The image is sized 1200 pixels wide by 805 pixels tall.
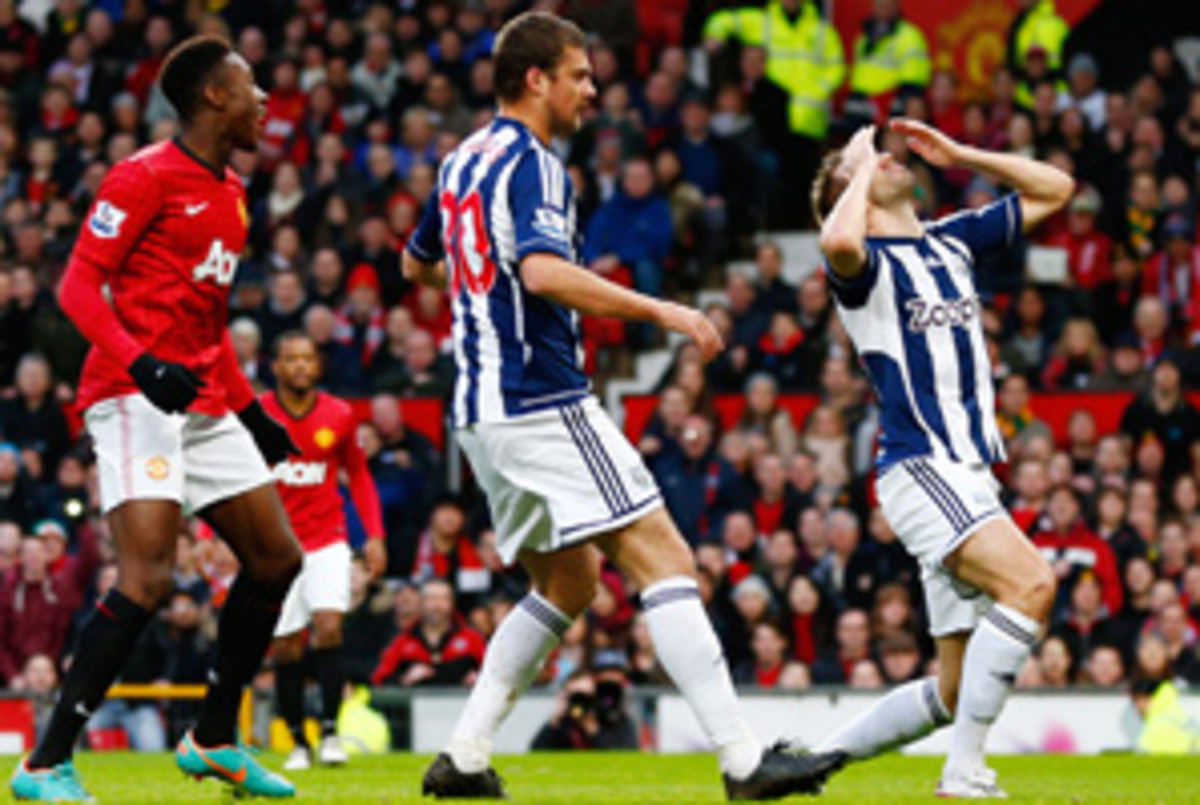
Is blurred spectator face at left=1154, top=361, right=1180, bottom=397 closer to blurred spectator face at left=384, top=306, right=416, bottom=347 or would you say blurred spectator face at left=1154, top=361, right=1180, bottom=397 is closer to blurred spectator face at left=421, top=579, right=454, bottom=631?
blurred spectator face at left=421, top=579, right=454, bottom=631

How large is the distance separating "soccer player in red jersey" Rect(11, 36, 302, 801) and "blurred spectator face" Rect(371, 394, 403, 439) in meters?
8.69

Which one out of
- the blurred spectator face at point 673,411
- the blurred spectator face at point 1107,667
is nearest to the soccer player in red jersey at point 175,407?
the blurred spectator face at point 1107,667

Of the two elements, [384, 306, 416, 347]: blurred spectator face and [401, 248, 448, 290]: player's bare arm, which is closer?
[401, 248, 448, 290]: player's bare arm

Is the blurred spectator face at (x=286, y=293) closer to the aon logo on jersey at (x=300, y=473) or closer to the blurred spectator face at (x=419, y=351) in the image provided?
the blurred spectator face at (x=419, y=351)

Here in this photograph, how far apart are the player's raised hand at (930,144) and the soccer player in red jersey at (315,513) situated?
185 inches

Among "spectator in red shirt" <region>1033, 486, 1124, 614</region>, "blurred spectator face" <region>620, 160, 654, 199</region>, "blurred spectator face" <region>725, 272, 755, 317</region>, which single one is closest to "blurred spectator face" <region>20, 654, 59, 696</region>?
"blurred spectator face" <region>725, 272, 755, 317</region>

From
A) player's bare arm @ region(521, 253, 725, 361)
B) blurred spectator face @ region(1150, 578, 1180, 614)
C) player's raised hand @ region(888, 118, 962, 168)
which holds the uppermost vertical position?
player's raised hand @ region(888, 118, 962, 168)

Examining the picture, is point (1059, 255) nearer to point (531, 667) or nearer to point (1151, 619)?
point (1151, 619)

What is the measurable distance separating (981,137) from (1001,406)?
3332 millimetres

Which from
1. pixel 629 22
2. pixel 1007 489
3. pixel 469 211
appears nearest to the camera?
pixel 469 211

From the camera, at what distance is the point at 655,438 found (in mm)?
16750

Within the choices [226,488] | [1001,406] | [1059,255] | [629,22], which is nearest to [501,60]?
[226,488]

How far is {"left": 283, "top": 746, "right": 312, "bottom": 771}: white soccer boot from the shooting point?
12.0m

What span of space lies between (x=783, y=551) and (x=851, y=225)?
769cm
